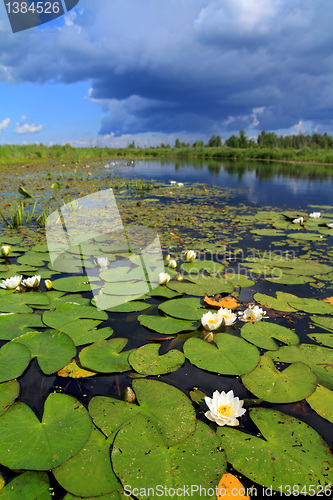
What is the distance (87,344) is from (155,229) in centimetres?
300

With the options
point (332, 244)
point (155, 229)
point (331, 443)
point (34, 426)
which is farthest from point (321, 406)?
point (155, 229)

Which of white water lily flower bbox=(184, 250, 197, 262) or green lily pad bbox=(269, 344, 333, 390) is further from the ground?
white water lily flower bbox=(184, 250, 197, 262)

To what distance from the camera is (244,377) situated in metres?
1.47

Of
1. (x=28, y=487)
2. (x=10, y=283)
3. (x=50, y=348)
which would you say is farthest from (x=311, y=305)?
(x=10, y=283)

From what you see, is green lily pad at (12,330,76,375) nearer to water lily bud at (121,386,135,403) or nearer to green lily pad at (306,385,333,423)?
water lily bud at (121,386,135,403)

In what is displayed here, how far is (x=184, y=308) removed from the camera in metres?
2.12

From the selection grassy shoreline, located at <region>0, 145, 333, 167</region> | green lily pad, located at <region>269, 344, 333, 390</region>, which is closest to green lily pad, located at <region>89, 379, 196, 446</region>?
green lily pad, located at <region>269, 344, 333, 390</region>

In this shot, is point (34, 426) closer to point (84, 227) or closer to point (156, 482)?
point (156, 482)

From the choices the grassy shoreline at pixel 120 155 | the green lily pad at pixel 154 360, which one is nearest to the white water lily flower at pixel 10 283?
the green lily pad at pixel 154 360

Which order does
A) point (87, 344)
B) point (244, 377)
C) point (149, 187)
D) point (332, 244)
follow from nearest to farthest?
point (244, 377), point (87, 344), point (332, 244), point (149, 187)

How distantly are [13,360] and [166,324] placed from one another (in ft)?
3.07

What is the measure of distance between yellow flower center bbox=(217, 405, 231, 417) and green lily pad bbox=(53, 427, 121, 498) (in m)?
0.48

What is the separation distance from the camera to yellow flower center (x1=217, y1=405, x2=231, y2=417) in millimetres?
1202

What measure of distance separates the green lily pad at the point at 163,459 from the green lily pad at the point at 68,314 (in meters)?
0.95
